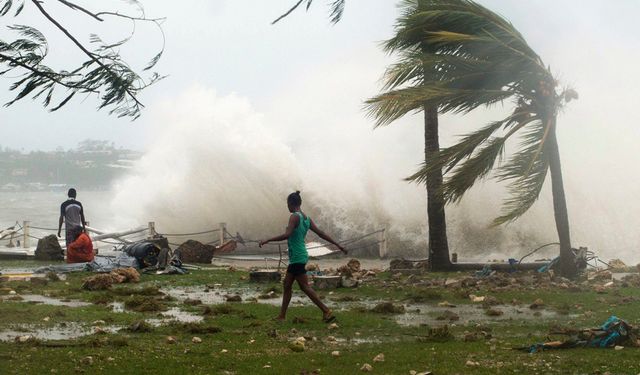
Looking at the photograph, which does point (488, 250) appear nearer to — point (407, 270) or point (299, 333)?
point (407, 270)

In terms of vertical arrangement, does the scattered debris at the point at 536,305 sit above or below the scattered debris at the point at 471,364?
above

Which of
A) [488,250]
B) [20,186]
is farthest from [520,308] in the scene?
[20,186]

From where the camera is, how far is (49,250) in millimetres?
22672

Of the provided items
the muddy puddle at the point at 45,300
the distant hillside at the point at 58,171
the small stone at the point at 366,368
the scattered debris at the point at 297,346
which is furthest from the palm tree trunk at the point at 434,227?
the distant hillside at the point at 58,171

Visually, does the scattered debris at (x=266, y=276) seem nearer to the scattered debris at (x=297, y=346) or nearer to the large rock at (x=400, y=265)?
the large rock at (x=400, y=265)

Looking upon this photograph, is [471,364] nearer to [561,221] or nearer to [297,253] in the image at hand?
[297,253]

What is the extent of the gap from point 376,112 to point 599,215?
2099cm

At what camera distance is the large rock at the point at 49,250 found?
22656mm

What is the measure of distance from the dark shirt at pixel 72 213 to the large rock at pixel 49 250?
2.29 metres

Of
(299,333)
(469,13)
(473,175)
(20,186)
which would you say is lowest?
(299,333)

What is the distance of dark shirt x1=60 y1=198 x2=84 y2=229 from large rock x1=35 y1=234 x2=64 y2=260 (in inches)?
90.3

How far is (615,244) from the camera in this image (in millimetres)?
33438

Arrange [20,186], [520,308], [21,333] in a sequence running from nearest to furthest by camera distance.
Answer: [21,333] → [520,308] → [20,186]

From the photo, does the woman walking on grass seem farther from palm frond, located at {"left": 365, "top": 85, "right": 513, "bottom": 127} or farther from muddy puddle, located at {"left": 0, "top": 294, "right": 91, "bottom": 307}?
palm frond, located at {"left": 365, "top": 85, "right": 513, "bottom": 127}
